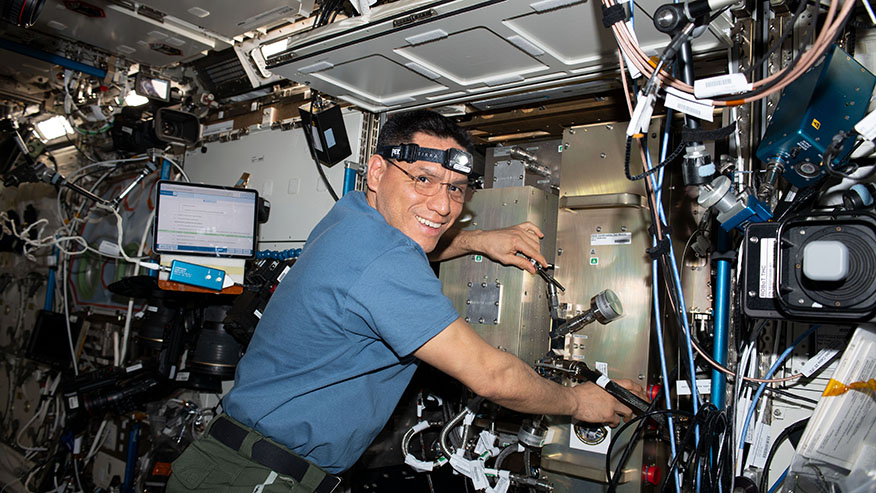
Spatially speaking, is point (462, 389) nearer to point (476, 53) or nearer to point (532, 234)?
point (532, 234)

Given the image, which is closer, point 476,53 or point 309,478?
point 309,478

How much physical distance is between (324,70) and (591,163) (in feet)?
4.13

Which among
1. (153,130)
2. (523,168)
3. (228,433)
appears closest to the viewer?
(228,433)

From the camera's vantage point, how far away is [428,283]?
186cm

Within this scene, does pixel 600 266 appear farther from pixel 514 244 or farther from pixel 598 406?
pixel 598 406

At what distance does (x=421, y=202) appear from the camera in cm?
223

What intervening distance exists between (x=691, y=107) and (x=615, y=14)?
0.34 m

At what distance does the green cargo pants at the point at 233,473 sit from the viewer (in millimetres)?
2031

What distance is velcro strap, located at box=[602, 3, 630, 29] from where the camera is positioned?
5.29 feet

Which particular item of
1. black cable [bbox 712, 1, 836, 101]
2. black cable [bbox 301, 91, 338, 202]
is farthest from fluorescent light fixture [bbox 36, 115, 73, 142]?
black cable [bbox 712, 1, 836, 101]

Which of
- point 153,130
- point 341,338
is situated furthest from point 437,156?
point 153,130

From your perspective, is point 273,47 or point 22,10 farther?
point 273,47

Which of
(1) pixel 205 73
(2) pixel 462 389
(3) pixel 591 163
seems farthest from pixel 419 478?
(1) pixel 205 73

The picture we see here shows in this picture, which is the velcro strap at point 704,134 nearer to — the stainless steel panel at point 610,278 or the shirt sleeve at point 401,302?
the stainless steel panel at point 610,278
